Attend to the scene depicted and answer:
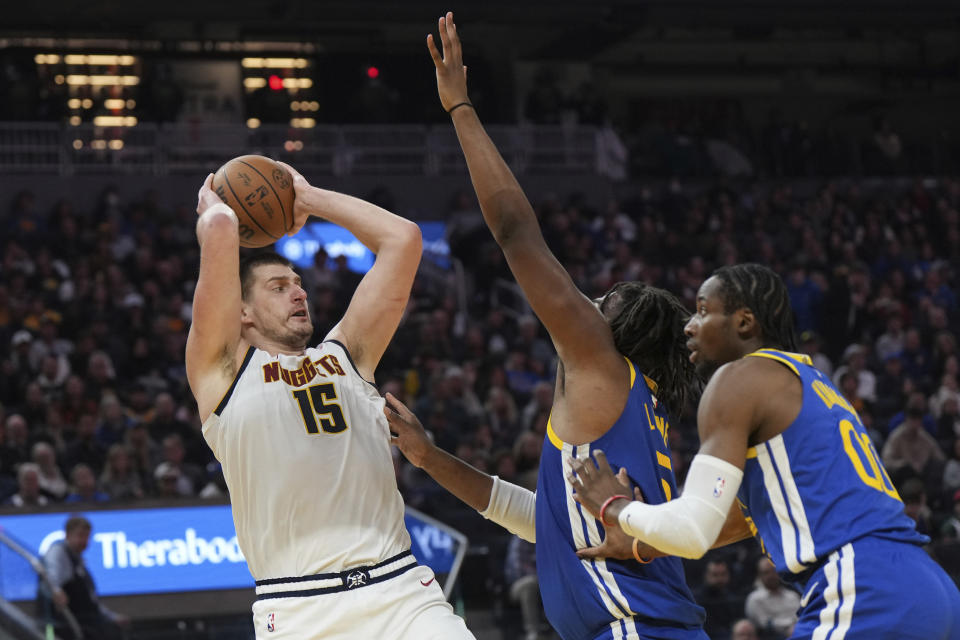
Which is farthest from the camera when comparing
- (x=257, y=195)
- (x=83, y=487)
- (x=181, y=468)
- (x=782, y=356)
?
(x=181, y=468)

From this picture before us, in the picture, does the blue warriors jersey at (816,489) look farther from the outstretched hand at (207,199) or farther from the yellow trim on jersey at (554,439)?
the outstretched hand at (207,199)

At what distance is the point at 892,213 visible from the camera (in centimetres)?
1980

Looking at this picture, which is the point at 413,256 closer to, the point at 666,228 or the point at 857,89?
the point at 666,228

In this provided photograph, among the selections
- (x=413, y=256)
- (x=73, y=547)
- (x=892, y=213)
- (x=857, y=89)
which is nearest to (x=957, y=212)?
(x=892, y=213)

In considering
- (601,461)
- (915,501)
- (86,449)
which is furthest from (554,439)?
(86,449)

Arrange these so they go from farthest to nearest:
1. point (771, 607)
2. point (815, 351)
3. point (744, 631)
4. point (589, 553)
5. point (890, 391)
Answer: point (815, 351)
point (890, 391)
point (771, 607)
point (744, 631)
point (589, 553)

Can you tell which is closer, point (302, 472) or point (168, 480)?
point (302, 472)

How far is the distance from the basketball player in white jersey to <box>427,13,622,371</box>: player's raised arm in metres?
0.77

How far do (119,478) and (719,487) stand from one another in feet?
25.4

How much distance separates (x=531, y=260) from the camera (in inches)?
150

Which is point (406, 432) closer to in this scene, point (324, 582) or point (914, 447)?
point (324, 582)

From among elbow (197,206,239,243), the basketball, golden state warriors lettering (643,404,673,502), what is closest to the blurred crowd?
the basketball

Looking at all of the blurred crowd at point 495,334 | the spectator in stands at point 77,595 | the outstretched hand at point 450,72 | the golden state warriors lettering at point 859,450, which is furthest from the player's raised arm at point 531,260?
the blurred crowd at point 495,334

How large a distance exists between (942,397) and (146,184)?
10695mm
